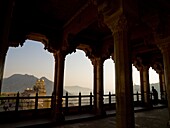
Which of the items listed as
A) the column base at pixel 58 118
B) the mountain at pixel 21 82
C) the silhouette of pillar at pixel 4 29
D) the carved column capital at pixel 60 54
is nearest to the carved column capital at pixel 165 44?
the carved column capital at pixel 60 54

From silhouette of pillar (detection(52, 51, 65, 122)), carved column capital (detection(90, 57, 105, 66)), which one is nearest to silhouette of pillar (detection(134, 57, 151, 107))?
carved column capital (detection(90, 57, 105, 66))

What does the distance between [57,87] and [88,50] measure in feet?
12.0

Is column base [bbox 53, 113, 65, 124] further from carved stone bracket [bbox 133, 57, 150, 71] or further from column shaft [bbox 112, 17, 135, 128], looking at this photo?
carved stone bracket [bbox 133, 57, 150, 71]

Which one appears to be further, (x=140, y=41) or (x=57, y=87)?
(x=140, y=41)

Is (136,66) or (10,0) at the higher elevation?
(136,66)

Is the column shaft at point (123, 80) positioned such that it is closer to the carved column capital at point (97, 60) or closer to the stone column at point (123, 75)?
the stone column at point (123, 75)

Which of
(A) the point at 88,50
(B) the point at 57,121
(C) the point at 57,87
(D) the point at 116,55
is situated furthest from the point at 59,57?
(D) the point at 116,55

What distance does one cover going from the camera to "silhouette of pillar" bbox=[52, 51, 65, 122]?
7.24m

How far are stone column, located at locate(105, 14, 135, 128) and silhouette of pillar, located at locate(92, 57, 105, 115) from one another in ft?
18.1

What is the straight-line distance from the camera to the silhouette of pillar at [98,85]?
9008 mm

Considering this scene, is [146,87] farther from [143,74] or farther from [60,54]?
[60,54]

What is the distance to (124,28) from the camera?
3947 millimetres

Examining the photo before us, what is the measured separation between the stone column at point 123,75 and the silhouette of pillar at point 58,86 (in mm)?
4371

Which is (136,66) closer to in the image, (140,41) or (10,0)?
(140,41)
